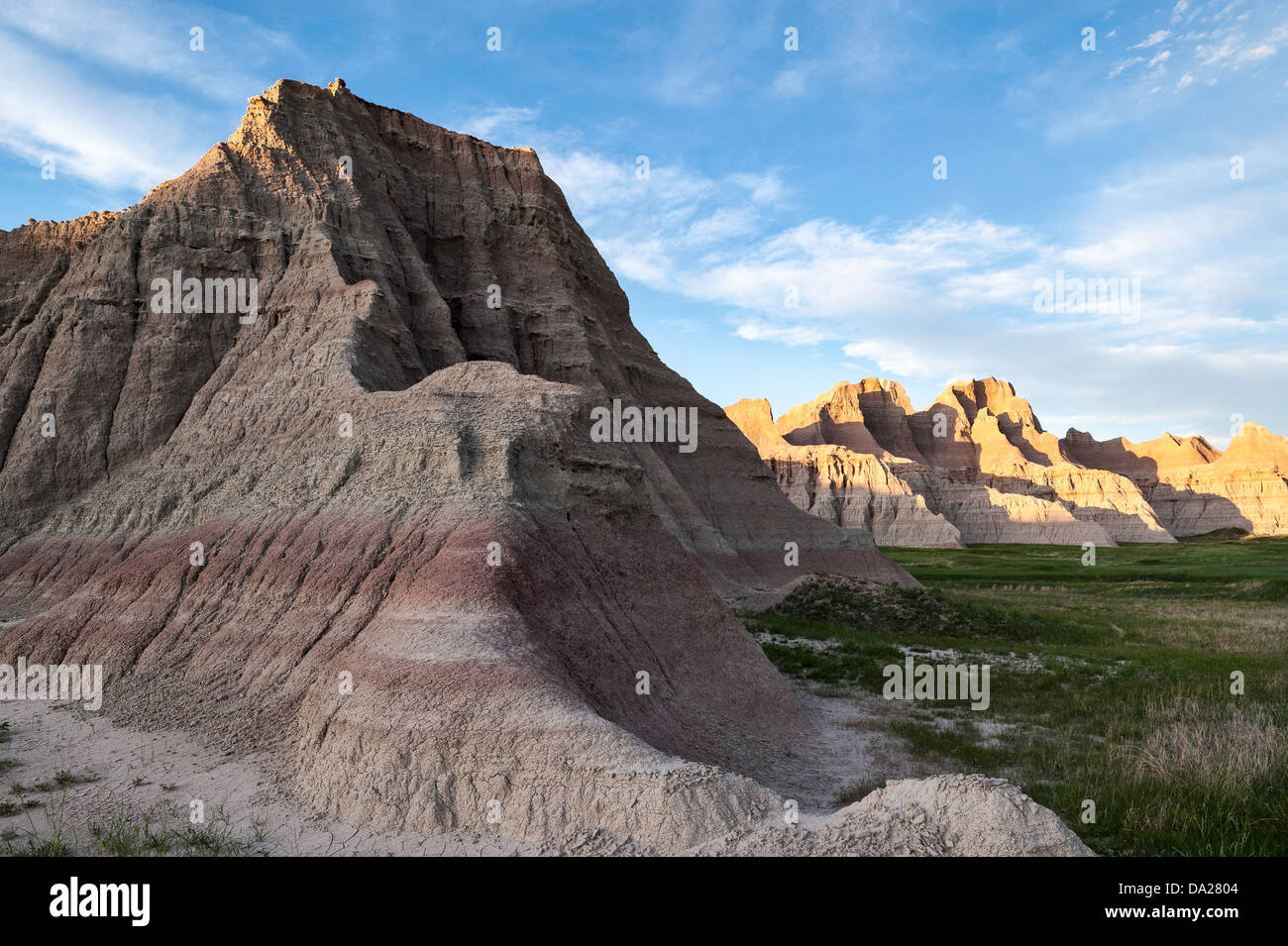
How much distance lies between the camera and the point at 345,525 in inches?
548

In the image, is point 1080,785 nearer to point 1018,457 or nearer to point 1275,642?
point 1275,642

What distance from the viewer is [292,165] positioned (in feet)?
94.7

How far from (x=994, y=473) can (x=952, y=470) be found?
722 centimetres

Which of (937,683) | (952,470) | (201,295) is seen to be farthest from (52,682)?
(952,470)

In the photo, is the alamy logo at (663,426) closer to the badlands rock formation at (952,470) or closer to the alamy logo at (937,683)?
the alamy logo at (937,683)

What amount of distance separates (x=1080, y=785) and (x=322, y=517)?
13.5 m

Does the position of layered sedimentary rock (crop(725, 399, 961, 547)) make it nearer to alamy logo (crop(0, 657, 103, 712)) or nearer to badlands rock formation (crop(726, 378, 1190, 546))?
badlands rock formation (crop(726, 378, 1190, 546))

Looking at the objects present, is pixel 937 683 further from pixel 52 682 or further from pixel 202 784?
pixel 52 682

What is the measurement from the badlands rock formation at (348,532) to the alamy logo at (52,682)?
0.35 meters

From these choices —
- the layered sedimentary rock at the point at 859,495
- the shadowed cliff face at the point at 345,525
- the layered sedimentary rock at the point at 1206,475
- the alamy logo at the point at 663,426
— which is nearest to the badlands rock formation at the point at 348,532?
the shadowed cliff face at the point at 345,525

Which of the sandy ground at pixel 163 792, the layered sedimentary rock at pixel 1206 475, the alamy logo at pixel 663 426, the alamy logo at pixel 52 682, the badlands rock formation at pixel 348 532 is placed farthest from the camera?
the layered sedimentary rock at pixel 1206 475

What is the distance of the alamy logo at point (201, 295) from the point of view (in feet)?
82.9

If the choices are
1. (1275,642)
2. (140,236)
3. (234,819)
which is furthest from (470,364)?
(1275,642)

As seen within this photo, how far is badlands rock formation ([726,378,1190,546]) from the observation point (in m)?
101
